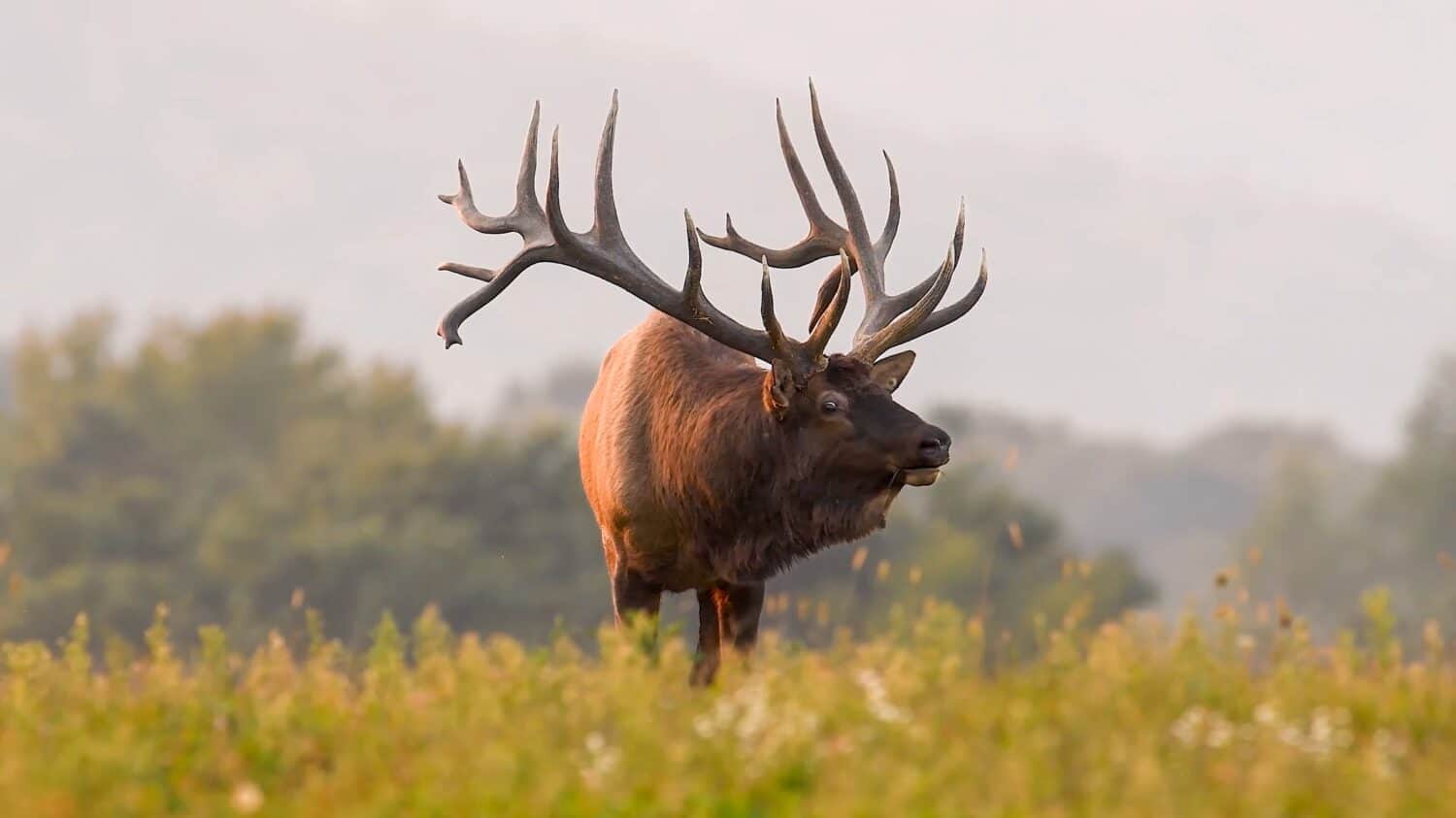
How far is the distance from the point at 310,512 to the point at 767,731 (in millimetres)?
53045

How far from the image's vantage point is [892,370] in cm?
1027

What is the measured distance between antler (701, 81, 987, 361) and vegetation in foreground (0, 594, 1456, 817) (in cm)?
312

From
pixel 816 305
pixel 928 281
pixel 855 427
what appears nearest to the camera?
pixel 855 427

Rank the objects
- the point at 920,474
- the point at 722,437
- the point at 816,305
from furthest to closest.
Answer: the point at 816,305 < the point at 722,437 < the point at 920,474

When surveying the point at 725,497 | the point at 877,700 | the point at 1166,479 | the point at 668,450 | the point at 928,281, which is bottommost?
the point at 877,700

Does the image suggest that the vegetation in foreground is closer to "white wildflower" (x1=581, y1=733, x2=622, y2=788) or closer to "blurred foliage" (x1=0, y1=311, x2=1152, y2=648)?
"white wildflower" (x1=581, y1=733, x2=622, y2=788)

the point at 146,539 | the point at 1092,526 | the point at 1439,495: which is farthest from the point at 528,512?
the point at 1092,526

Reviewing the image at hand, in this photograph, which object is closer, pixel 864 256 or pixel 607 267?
pixel 607 267

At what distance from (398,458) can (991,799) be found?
178ft

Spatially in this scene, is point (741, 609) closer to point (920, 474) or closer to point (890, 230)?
point (920, 474)

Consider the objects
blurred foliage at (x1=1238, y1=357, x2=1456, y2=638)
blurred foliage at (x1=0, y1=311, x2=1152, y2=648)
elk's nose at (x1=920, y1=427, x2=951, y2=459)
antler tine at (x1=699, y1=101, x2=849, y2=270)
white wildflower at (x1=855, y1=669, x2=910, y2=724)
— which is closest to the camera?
white wildflower at (x1=855, y1=669, x2=910, y2=724)

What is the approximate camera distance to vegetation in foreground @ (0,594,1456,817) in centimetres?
527

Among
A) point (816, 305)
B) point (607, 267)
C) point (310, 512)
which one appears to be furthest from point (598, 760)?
point (310, 512)

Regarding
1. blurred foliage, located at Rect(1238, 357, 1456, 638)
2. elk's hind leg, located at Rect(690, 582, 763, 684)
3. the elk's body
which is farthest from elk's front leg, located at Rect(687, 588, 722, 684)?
blurred foliage, located at Rect(1238, 357, 1456, 638)
